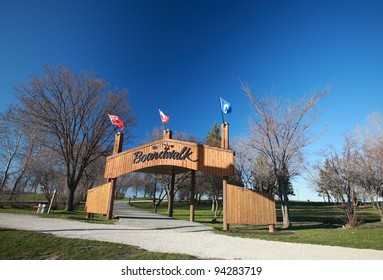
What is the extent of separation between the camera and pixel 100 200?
15477mm

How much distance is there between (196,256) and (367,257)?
14.3ft

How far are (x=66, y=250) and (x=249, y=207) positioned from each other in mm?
8078

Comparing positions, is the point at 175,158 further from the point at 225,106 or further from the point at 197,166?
the point at 225,106

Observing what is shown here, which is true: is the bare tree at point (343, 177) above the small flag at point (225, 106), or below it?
below

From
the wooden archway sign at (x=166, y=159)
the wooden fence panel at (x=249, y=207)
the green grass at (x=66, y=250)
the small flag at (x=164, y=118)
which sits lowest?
the green grass at (x=66, y=250)

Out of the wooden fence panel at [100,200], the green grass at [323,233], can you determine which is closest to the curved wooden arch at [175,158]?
the wooden fence panel at [100,200]

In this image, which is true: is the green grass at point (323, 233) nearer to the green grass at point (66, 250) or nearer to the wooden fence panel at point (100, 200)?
the green grass at point (66, 250)

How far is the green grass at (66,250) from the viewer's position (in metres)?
5.70

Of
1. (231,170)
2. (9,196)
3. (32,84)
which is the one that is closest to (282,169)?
(231,170)

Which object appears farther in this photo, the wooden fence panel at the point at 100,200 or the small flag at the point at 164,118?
the wooden fence panel at the point at 100,200

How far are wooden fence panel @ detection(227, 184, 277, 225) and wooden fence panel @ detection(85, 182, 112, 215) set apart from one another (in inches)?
326

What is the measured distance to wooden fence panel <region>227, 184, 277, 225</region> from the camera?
11.1m

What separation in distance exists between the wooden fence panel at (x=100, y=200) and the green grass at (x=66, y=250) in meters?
7.56

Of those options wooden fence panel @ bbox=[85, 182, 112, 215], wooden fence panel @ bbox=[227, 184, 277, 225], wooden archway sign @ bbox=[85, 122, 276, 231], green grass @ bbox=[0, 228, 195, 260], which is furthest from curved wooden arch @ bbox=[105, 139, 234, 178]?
green grass @ bbox=[0, 228, 195, 260]
